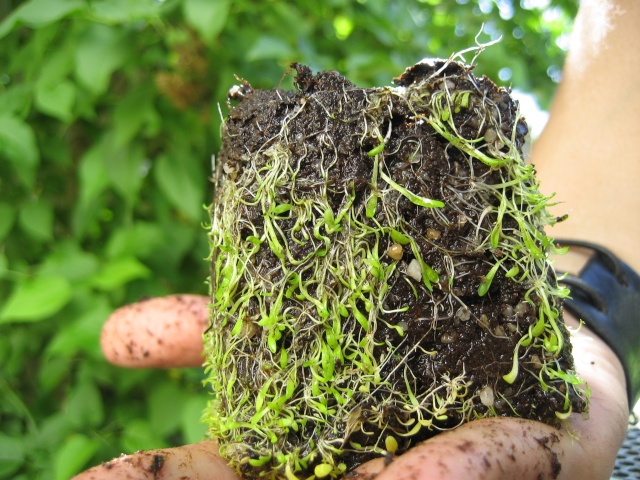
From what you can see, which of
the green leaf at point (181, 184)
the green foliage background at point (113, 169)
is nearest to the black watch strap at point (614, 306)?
the green foliage background at point (113, 169)

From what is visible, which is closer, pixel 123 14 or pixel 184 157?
pixel 123 14

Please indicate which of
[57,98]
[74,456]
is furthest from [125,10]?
[74,456]

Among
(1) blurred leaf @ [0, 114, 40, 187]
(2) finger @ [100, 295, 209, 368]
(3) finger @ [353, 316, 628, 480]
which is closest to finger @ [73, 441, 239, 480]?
(3) finger @ [353, 316, 628, 480]

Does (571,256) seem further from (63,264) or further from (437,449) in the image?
(63,264)

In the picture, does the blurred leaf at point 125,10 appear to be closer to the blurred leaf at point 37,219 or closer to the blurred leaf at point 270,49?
the blurred leaf at point 270,49

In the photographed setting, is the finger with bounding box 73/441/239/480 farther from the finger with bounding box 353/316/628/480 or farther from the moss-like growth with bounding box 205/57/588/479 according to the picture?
the finger with bounding box 353/316/628/480

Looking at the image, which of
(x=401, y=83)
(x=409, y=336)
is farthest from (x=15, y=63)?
(x=409, y=336)
